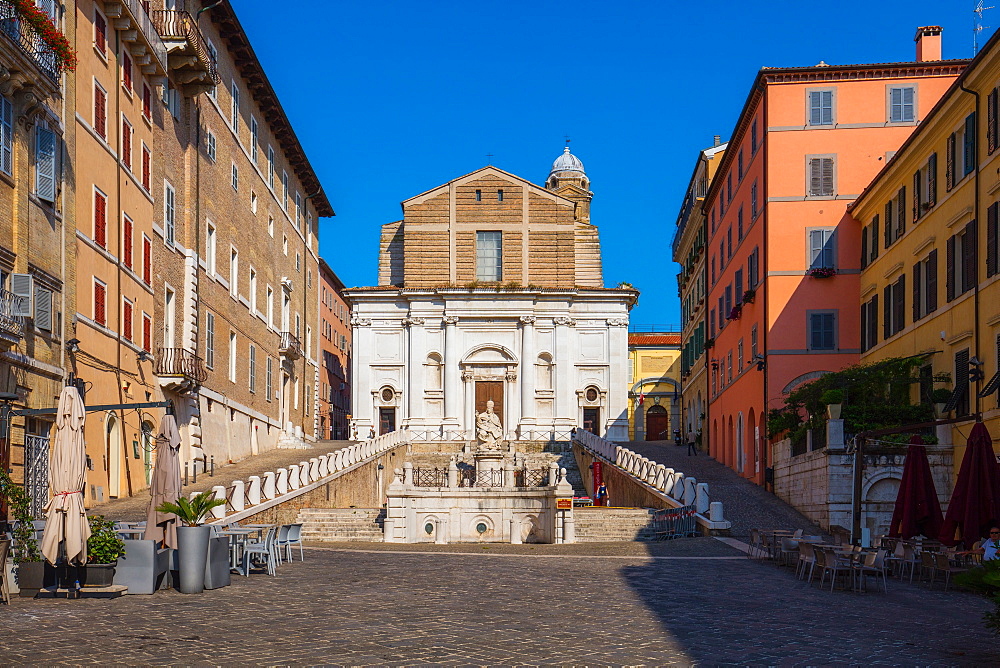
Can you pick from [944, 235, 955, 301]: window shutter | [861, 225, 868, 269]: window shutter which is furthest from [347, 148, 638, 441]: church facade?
[944, 235, 955, 301]: window shutter

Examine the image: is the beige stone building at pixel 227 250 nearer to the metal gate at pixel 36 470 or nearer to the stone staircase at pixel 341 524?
the stone staircase at pixel 341 524

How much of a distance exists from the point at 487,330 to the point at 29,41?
122ft

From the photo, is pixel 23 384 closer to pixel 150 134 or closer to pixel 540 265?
pixel 150 134

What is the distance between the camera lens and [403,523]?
3100cm

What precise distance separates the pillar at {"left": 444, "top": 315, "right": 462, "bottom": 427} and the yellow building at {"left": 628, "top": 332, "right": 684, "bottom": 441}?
84.1 ft

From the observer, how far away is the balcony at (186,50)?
3531 cm

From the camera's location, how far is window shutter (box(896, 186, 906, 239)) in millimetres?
32750

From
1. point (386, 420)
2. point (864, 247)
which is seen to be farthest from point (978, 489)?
point (386, 420)

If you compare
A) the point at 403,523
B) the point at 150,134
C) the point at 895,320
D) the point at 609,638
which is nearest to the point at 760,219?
the point at 895,320

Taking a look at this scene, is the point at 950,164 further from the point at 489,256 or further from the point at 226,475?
the point at 489,256

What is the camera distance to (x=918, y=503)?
21.0 m

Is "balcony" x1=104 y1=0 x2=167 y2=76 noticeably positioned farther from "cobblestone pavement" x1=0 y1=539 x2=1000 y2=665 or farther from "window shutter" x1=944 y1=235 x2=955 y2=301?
"window shutter" x1=944 y1=235 x2=955 y2=301

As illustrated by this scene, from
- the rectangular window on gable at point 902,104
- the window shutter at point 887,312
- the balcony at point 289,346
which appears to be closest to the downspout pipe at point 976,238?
the window shutter at point 887,312

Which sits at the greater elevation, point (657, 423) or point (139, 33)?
point (139, 33)
